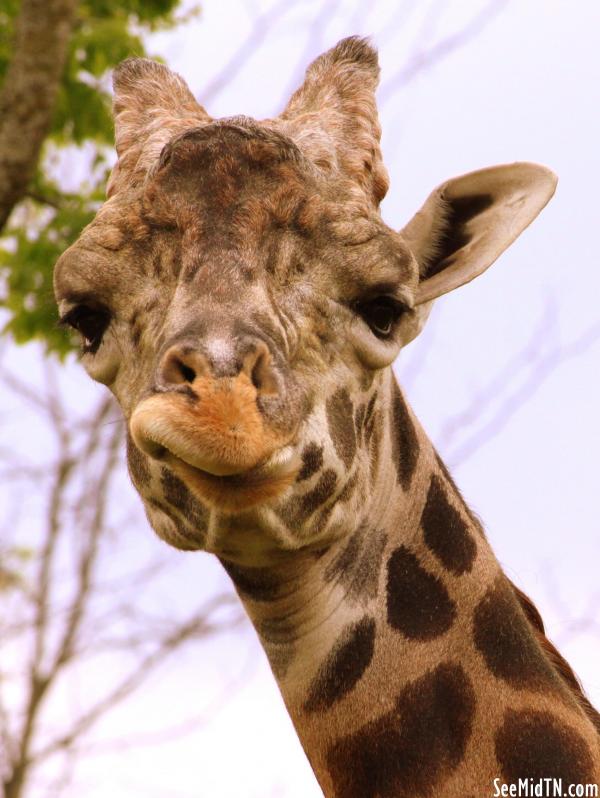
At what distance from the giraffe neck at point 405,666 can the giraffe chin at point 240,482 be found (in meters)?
0.80

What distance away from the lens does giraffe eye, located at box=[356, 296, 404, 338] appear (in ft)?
Result: 21.2

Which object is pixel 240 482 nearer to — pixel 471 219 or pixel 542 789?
pixel 542 789

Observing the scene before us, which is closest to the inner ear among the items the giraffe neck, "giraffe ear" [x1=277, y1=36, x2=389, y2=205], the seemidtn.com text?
"giraffe ear" [x1=277, y1=36, x2=389, y2=205]

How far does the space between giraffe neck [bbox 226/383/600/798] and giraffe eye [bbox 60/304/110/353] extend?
1290mm

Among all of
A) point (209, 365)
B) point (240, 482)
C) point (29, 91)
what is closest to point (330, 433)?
point (240, 482)

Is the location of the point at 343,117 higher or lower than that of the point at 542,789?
higher

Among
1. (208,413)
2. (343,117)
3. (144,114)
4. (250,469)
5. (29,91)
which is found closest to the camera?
(208,413)

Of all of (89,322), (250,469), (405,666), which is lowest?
(405,666)

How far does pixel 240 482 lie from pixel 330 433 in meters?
0.64

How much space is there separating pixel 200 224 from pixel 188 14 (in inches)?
354

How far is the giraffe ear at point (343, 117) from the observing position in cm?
691

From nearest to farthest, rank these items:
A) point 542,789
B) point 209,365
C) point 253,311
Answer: point 209,365 → point 253,311 → point 542,789

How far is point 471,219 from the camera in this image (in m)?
7.33

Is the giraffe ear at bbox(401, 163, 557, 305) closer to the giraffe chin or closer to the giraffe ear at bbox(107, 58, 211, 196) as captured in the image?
the giraffe ear at bbox(107, 58, 211, 196)
